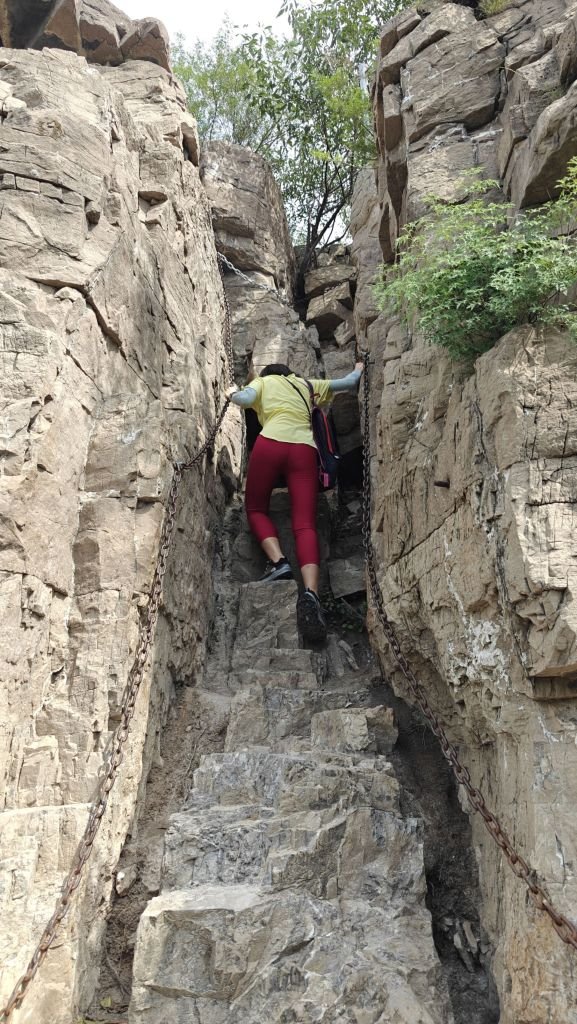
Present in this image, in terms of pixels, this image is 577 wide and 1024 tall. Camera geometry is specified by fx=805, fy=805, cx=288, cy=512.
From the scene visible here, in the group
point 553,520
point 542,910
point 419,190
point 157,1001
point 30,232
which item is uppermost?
point 419,190

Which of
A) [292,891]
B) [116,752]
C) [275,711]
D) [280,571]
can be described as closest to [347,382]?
[280,571]

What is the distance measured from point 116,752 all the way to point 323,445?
12.8ft

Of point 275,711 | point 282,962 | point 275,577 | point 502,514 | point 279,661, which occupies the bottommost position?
point 282,962

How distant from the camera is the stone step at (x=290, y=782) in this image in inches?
177

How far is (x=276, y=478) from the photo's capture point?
7371 mm

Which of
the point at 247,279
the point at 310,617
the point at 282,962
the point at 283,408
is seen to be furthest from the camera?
the point at 247,279

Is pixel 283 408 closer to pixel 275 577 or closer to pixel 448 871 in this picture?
pixel 275 577

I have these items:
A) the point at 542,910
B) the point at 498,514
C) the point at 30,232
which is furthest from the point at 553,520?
the point at 30,232

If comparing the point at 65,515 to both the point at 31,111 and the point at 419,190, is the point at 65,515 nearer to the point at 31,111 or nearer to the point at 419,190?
the point at 31,111

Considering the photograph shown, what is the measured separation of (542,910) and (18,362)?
3993 millimetres

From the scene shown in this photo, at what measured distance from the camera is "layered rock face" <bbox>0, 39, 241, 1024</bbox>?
4.18 m

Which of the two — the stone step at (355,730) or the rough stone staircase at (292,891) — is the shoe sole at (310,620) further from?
the stone step at (355,730)

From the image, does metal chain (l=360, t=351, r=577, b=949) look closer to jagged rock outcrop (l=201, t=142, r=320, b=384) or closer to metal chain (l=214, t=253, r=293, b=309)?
jagged rock outcrop (l=201, t=142, r=320, b=384)

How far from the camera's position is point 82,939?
412cm
